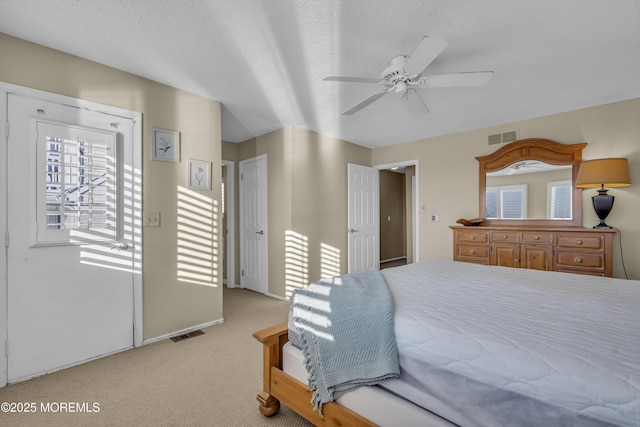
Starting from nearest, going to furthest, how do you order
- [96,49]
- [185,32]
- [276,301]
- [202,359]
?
1. [185,32]
2. [96,49]
3. [202,359]
4. [276,301]

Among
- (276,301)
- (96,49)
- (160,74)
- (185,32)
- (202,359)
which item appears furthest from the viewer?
(276,301)

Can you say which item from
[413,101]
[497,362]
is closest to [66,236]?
[497,362]

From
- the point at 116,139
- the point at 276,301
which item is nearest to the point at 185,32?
the point at 116,139

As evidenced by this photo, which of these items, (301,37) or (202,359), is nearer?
(301,37)

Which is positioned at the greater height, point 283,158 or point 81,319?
point 283,158

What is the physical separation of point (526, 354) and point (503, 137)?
360 centimetres

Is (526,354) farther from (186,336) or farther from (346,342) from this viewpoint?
(186,336)

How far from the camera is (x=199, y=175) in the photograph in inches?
121

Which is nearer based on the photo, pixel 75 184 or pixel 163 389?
pixel 163 389

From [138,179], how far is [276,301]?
2305mm

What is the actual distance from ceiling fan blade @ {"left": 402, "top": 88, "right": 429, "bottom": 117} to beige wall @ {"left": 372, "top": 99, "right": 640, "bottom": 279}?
6.16 ft

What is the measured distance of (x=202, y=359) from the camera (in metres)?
2.42

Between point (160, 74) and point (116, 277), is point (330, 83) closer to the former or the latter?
point (160, 74)

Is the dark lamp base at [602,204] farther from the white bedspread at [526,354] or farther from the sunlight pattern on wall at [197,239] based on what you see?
the sunlight pattern on wall at [197,239]
